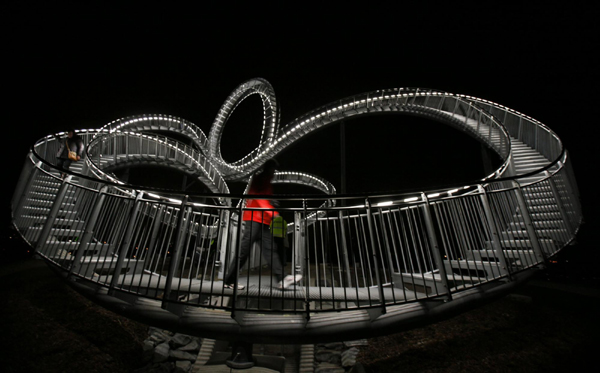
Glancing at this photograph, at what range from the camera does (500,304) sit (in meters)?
5.51

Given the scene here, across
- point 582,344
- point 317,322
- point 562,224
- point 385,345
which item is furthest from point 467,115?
point 317,322

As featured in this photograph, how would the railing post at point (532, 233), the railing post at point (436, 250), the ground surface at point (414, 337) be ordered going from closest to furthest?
the railing post at point (436, 250) → the railing post at point (532, 233) → the ground surface at point (414, 337)

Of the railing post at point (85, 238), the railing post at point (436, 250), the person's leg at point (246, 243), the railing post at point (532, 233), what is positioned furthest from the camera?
the person's leg at point (246, 243)

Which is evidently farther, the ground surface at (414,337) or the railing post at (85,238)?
the ground surface at (414,337)

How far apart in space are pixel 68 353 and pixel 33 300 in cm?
173

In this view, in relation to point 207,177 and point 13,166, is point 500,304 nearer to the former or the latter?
point 207,177

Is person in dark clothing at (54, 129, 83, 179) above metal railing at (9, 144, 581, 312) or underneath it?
above

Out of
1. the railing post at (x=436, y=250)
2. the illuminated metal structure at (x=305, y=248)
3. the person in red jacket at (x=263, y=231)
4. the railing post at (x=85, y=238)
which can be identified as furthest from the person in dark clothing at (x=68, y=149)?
the railing post at (x=436, y=250)

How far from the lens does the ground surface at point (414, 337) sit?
4.11 meters

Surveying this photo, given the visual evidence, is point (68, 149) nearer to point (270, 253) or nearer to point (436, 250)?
point (270, 253)

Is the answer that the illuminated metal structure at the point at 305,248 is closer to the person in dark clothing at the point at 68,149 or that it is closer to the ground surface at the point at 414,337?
the person in dark clothing at the point at 68,149

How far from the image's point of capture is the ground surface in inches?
162

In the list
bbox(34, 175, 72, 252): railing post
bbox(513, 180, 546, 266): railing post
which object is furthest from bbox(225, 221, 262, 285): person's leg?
bbox(513, 180, 546, 266): railing post

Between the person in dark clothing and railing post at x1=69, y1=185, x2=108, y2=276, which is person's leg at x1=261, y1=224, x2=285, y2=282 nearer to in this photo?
railing post at x1=69, y1=185, x2=108, y2=276
